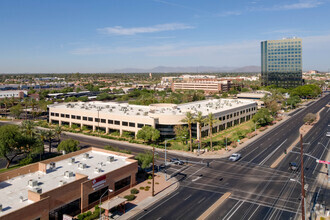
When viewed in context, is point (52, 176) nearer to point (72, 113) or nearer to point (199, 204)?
point (199, 204)

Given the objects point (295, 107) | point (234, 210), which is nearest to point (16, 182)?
point (234, 210)

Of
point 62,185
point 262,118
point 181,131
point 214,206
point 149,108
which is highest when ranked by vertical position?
point 149,108

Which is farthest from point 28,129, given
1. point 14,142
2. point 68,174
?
point 68,174

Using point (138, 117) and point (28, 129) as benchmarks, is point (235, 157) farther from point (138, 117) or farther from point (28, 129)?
point (28, 129)

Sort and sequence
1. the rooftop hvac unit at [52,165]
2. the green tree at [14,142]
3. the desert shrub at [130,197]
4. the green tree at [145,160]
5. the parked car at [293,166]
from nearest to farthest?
the desert shrub at [130,197]
the rooftop hvac unit at [52,165]
the green tree at [145,160]
the parked car at [293,166]
the green tree at [14,142]

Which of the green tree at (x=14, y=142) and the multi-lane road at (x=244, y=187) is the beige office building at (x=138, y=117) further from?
the green tree at (x=14, y=142)

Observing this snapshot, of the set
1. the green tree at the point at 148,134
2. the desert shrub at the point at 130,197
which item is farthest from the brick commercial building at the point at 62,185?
the green tree at the point at 148,134
